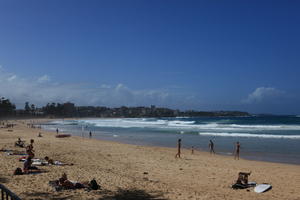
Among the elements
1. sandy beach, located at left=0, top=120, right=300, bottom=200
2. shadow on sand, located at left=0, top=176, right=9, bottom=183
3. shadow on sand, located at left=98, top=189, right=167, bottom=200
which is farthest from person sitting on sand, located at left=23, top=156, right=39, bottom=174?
shadow on sand, located at left=98, top=189, right=167, bottom=200

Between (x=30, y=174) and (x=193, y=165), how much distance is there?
8.04 meters

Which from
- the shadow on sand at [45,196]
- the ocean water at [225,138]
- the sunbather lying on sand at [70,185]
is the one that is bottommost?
the ocean water at [225,138]

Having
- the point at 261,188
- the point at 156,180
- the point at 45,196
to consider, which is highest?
the point at 45,196

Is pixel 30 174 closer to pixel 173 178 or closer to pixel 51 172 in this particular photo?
pixel 51 172

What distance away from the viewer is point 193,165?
50.5 ft

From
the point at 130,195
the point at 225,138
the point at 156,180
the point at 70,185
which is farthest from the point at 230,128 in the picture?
the point at 70,185

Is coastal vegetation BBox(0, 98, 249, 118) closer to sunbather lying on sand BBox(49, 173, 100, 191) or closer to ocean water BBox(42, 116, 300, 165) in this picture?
ocean water BBox(42, 116, 300, 165)

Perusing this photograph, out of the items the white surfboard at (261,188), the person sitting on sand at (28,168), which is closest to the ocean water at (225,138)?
the white surfboard at (261,188)

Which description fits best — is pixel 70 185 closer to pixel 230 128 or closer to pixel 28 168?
pixel 28 168

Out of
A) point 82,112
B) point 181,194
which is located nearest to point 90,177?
point 181,194

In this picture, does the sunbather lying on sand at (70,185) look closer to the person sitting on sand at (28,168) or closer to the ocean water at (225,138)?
the person sitting on sand at (28,168)

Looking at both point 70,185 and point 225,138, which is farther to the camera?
point 225,138

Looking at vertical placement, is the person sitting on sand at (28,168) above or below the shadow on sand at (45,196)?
above

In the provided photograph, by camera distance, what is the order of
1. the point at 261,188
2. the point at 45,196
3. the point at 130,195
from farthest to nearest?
the point at 261,188
the point at 130,195
the point at 45,196
